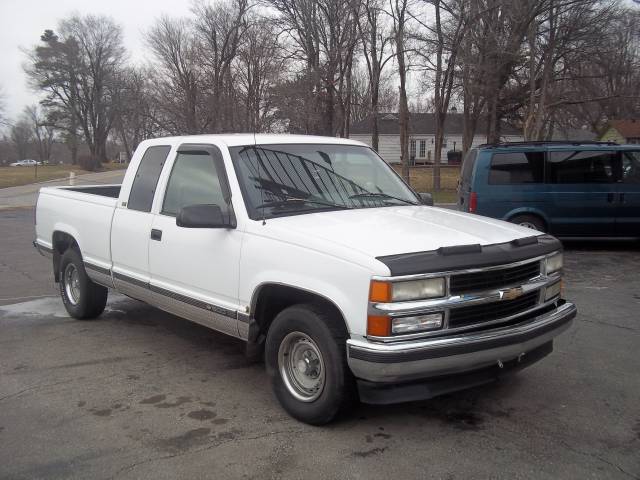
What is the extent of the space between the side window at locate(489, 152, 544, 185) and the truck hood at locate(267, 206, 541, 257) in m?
6.73

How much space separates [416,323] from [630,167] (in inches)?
361

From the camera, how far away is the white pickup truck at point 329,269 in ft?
11.4

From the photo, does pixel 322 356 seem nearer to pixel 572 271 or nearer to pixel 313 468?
pixel 313 468

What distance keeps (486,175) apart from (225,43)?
23927 mm

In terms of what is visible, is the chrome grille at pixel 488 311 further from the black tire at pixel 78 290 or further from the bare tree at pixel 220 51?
the bare tree at pixel 220 51

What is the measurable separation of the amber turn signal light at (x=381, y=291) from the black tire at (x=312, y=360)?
0.43 metres

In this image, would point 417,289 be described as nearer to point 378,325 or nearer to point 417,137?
point 378,325

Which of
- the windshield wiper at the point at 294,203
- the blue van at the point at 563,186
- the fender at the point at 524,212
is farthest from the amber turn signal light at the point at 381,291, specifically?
the fender at the point at 524,212

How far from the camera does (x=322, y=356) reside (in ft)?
12.3

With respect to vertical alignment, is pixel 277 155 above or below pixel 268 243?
above

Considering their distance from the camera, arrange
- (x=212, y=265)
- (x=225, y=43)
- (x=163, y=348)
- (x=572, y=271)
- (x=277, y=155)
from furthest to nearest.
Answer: (x=225, y=43)
(x=572, y=271)
(x=163, y=348)
(x=277, y=155)
(x=212, y=265)

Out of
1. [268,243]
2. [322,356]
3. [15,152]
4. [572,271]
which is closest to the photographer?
[322,356]

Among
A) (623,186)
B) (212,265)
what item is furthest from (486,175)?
(212,265)

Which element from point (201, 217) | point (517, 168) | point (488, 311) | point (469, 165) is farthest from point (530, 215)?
point (201, 217)
